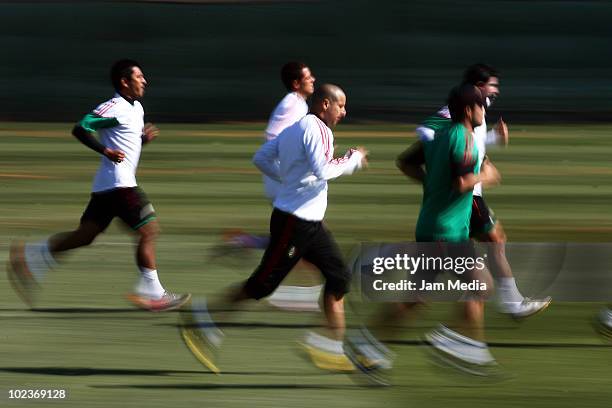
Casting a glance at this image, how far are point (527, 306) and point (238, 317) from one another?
6.12 feet

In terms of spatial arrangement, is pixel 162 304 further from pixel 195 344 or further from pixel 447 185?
pixel 447 185

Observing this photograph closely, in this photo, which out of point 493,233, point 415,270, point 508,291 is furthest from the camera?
point 493,233

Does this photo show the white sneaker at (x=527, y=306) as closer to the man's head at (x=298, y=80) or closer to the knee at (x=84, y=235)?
the man's head at (x=298, y=80)

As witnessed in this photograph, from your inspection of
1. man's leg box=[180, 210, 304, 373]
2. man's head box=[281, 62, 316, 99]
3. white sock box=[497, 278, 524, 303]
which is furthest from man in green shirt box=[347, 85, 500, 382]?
man's head box=[281, 62, 316, 99]

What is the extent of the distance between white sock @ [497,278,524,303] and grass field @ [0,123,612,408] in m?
0.18

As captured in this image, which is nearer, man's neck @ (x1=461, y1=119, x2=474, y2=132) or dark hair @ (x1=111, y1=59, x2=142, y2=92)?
man's neck @ (x1=461, y1=119, x2=474, y2=132)

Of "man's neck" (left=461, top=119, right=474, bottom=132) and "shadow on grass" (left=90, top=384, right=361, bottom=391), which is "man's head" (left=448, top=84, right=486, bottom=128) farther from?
"shadow on grass" (left=90, top=384, right=361, bottom=391)

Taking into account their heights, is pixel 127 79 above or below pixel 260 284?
above

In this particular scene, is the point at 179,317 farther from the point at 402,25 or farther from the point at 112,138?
the point at 402,25

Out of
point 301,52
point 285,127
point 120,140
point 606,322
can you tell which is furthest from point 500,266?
point 301,52

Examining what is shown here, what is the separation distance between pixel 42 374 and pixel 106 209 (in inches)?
78.5

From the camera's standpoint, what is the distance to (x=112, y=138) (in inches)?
377

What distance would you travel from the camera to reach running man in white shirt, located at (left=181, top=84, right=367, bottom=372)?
24.9 feet

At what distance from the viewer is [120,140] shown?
9594 mm
